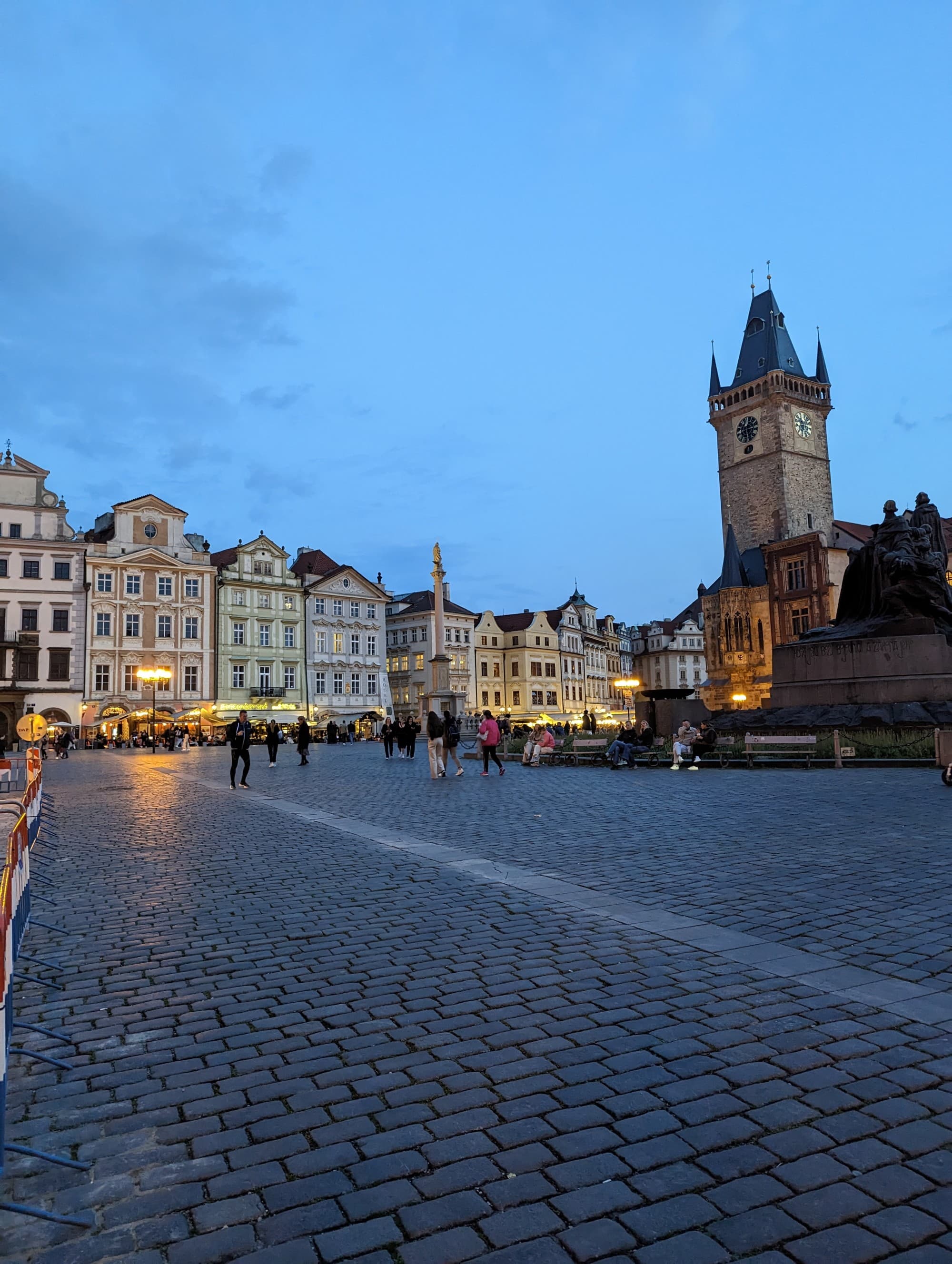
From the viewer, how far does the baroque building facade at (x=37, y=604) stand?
179 feet

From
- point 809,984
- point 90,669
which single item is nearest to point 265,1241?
point 809,984

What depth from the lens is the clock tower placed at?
250ft

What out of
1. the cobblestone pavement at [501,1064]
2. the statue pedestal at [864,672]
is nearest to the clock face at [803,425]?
the statue pedestal at [864,672]

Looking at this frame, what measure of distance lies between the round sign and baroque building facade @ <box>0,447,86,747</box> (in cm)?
3733

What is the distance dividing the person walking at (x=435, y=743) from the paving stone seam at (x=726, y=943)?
34.1ft

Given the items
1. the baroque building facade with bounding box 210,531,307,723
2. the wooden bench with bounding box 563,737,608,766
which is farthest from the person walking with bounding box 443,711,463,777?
the baroque building facade with bounding box 210,531,307,723

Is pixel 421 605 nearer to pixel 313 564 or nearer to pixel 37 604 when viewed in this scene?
pixel 313 564

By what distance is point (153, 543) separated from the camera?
60.4m

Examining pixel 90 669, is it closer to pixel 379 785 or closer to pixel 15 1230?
pixel 379 785

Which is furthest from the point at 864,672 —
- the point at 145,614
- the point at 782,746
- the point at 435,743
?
the point at 145,614

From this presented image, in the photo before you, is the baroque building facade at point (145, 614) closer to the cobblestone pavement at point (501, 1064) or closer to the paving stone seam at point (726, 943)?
the paving stone seam at point (726, 943)

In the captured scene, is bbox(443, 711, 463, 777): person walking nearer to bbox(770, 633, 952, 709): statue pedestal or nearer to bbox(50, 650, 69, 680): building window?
bbox(770, 633, 952, 709): statue pedestal

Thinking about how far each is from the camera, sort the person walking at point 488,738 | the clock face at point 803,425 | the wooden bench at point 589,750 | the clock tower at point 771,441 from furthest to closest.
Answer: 1. the clock face at point 803,425
2. the clock tower at point 771,441
3. the wooden bench at point 589,750
4. the person walking at point 488,738

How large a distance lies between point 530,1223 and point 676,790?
1364cm
